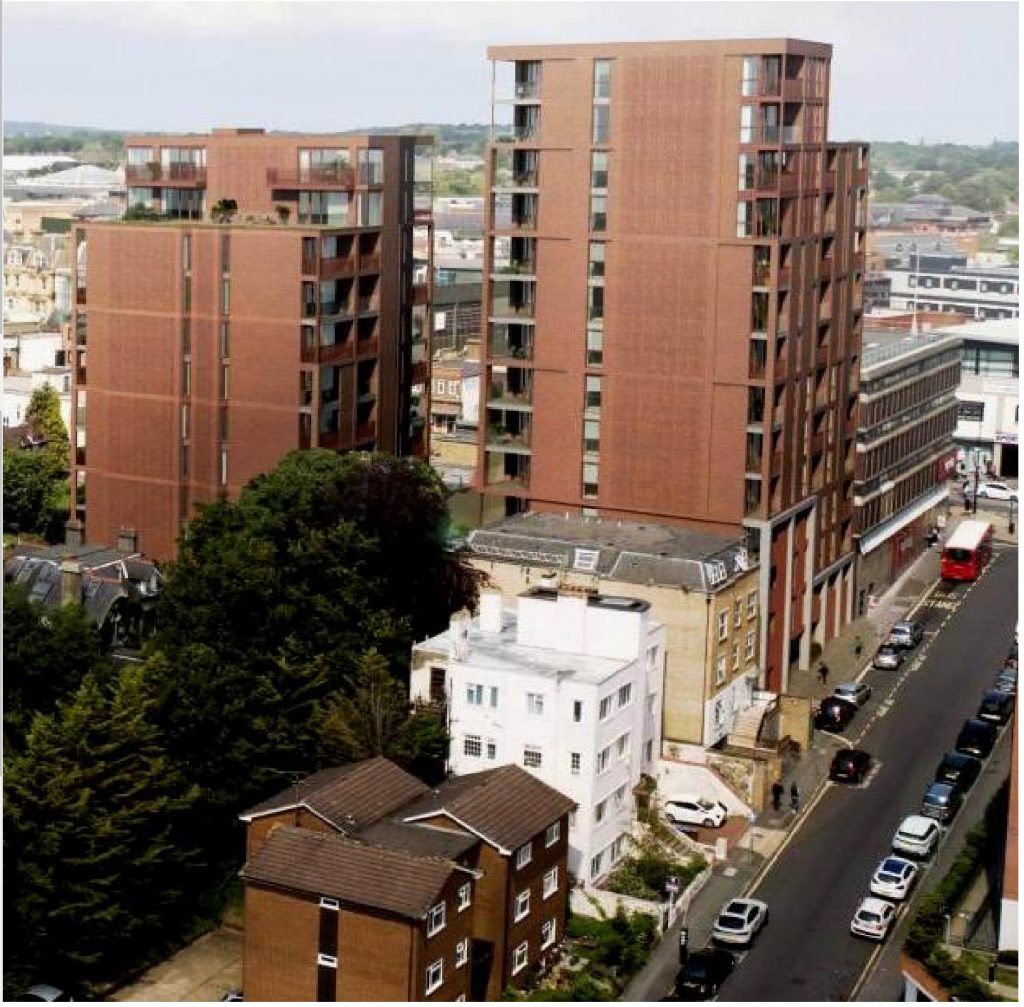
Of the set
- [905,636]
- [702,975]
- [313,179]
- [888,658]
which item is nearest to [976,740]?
[888,658]

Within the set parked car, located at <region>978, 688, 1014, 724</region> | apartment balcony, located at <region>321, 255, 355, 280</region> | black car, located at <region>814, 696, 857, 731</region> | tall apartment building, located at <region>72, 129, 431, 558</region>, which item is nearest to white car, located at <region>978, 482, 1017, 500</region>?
tall apartment building, located at <region>72, 129, 431, 558</region>

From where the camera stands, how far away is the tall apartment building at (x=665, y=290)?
51062 millimetres

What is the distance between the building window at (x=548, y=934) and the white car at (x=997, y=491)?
51870 millimetres

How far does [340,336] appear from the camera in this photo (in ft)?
198

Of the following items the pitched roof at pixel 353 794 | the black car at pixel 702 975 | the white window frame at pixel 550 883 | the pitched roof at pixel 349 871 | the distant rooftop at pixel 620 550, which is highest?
the distant rooftop at pixel 620 550

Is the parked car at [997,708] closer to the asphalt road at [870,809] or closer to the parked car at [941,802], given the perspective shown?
the asphalt road at [870,809]

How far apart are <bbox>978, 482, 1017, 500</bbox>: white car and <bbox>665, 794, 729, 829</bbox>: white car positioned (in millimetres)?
44018

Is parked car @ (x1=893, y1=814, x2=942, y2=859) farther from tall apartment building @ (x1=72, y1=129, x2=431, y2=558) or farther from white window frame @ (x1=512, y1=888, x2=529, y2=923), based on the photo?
tall apartment building @ (x1=72, y1=129, x2=431, y2=558)

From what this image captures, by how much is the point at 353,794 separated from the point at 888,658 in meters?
26.0

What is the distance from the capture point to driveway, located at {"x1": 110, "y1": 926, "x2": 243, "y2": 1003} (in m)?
34.6

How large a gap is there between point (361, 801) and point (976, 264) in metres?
129

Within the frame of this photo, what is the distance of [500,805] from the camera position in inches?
1393

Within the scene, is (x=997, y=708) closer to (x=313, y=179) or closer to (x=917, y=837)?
(x=917, y=837)

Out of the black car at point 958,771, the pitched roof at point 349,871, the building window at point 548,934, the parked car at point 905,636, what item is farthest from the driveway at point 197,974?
the parked car at point 905,636
